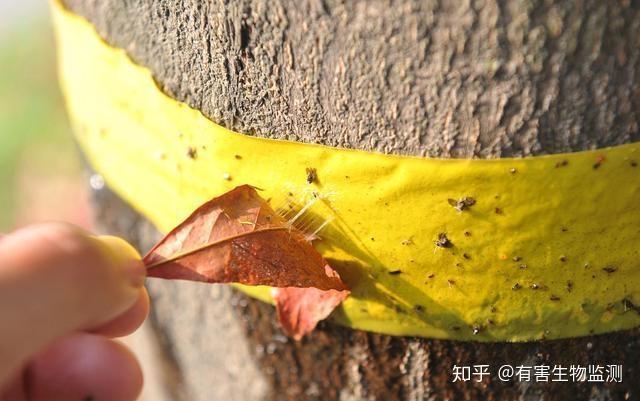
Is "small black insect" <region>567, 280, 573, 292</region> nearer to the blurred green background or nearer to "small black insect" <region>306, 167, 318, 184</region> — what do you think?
"small black insect" <region>306, 167, 318, 184</region>

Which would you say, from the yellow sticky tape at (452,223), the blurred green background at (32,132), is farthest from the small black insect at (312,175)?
the blurred green background at (32,132)

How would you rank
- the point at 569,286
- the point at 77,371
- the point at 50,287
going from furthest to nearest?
the point at 569,286, the point at 77,371, the point at 50,287

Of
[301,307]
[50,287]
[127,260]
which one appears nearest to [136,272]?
[127,260]

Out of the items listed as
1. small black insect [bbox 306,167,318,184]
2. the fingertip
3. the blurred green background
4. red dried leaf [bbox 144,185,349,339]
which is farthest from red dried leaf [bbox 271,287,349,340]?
the blurred green background

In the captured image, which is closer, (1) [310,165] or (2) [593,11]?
(2) [593,11]

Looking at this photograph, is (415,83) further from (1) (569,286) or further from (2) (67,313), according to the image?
(2) (67,313)

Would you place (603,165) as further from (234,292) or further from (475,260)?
(234,292)

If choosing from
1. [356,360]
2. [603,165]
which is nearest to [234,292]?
[356,360]
